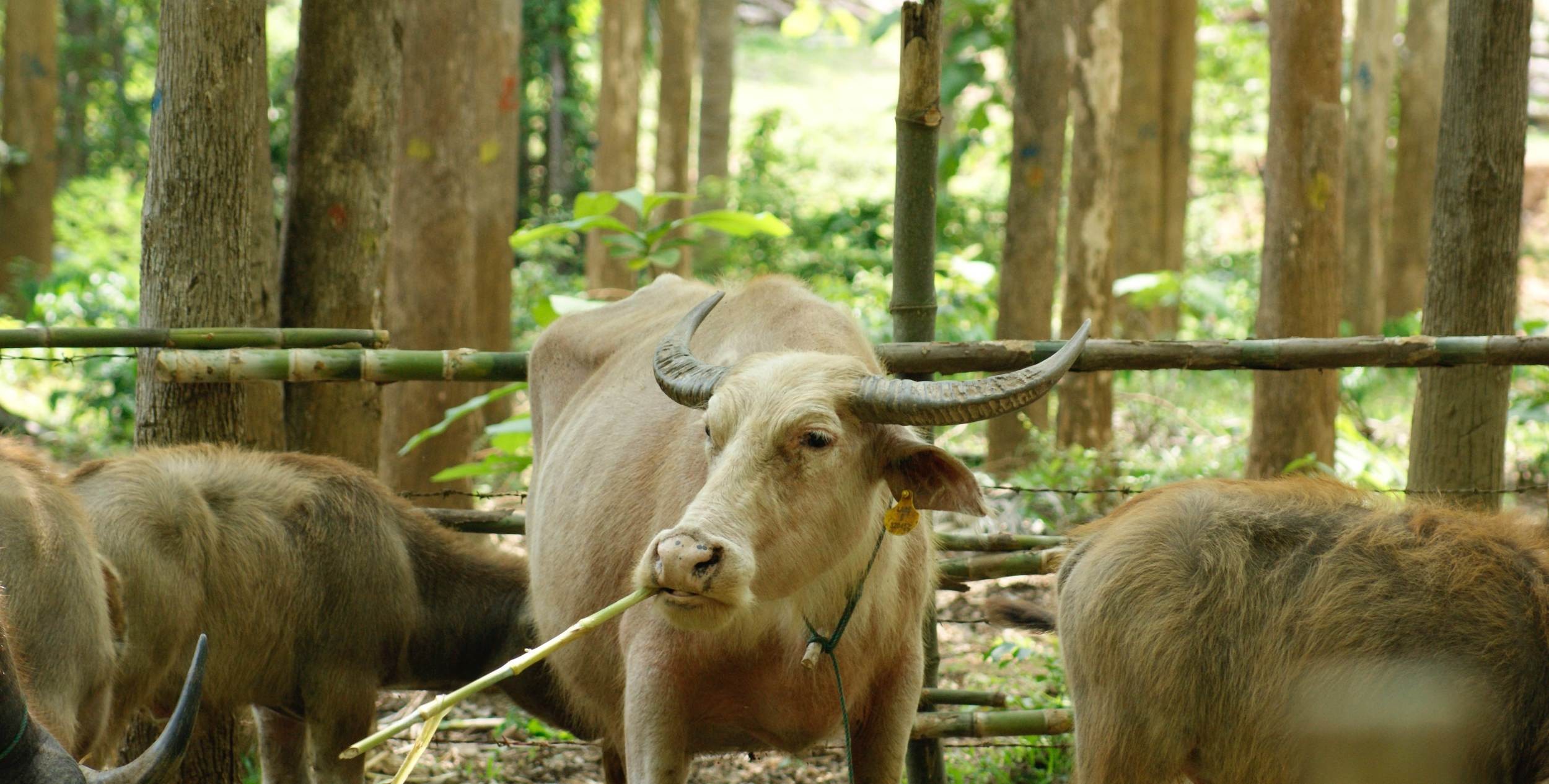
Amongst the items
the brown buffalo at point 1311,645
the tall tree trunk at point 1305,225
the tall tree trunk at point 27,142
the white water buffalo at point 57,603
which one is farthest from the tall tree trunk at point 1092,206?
the tall tree trunk at point 27,142

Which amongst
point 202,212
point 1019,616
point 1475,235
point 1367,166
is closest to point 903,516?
point 1019,616

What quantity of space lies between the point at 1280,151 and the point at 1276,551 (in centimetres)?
507

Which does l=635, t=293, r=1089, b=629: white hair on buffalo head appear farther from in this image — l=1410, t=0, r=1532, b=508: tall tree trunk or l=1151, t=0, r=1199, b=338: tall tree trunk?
l=1151, t=0, r=1199, b=338: tall tree trunk

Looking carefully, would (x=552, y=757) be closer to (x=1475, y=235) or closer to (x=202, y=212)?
(x=202, y=212)

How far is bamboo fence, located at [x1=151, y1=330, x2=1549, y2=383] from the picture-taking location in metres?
4.68

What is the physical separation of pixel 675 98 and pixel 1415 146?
948 centimetres

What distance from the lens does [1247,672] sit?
10.4ft

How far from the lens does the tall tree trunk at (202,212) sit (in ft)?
15.4

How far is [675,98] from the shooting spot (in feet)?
42.8

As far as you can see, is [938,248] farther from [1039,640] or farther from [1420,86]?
[1039,640]

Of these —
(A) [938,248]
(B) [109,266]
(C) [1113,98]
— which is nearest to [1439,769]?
(C) [1113,98]

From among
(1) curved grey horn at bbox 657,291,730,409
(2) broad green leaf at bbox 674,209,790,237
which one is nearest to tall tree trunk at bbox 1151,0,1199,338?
(2) broad green leaf at bbox 674,209,790,237

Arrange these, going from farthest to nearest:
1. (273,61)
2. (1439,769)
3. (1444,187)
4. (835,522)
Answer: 1. (273,61)
2. (1444,187)
3. (835,522)
4. (1439,769)

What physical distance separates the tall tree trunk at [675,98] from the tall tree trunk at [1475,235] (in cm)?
807
